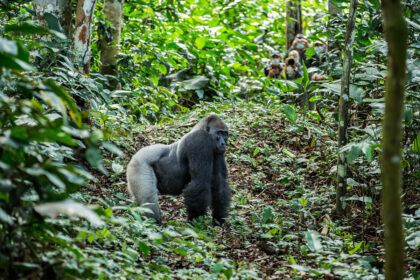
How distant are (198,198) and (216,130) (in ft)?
2.66

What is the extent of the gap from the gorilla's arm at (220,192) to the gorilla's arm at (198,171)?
165mm

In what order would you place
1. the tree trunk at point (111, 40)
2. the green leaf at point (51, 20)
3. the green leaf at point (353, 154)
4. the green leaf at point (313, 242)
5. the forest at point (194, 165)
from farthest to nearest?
the tree trunk at point (111, 40) < the green leaf at point (51, 20) < the green leaf at point (353, 154) < the green leaf at point (313, 242) < the forest at point (194, 165)

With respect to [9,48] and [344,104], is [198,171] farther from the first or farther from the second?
[9,48]

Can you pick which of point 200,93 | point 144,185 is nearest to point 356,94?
point 144,185

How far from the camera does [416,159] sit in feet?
12.7

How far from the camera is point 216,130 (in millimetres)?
4965

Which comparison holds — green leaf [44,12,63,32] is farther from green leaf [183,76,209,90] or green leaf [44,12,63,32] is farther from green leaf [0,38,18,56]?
green leaf [183,76,209,90]

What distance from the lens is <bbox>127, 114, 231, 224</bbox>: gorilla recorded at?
472 centimetres

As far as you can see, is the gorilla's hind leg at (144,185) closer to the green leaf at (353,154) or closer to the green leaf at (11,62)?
the green leaf at (353,154)

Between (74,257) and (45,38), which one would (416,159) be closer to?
(74,257)

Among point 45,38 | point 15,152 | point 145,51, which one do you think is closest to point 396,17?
point 15,152

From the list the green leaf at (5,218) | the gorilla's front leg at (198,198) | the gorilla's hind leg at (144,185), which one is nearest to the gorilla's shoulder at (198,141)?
the gorilla's front leg at (198,198)

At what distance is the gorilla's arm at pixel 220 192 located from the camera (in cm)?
491

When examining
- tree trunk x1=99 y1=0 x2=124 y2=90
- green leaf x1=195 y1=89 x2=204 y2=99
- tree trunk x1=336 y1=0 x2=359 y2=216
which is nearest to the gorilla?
tree trunk x1=336 y1=0 x2=359 y2=216
